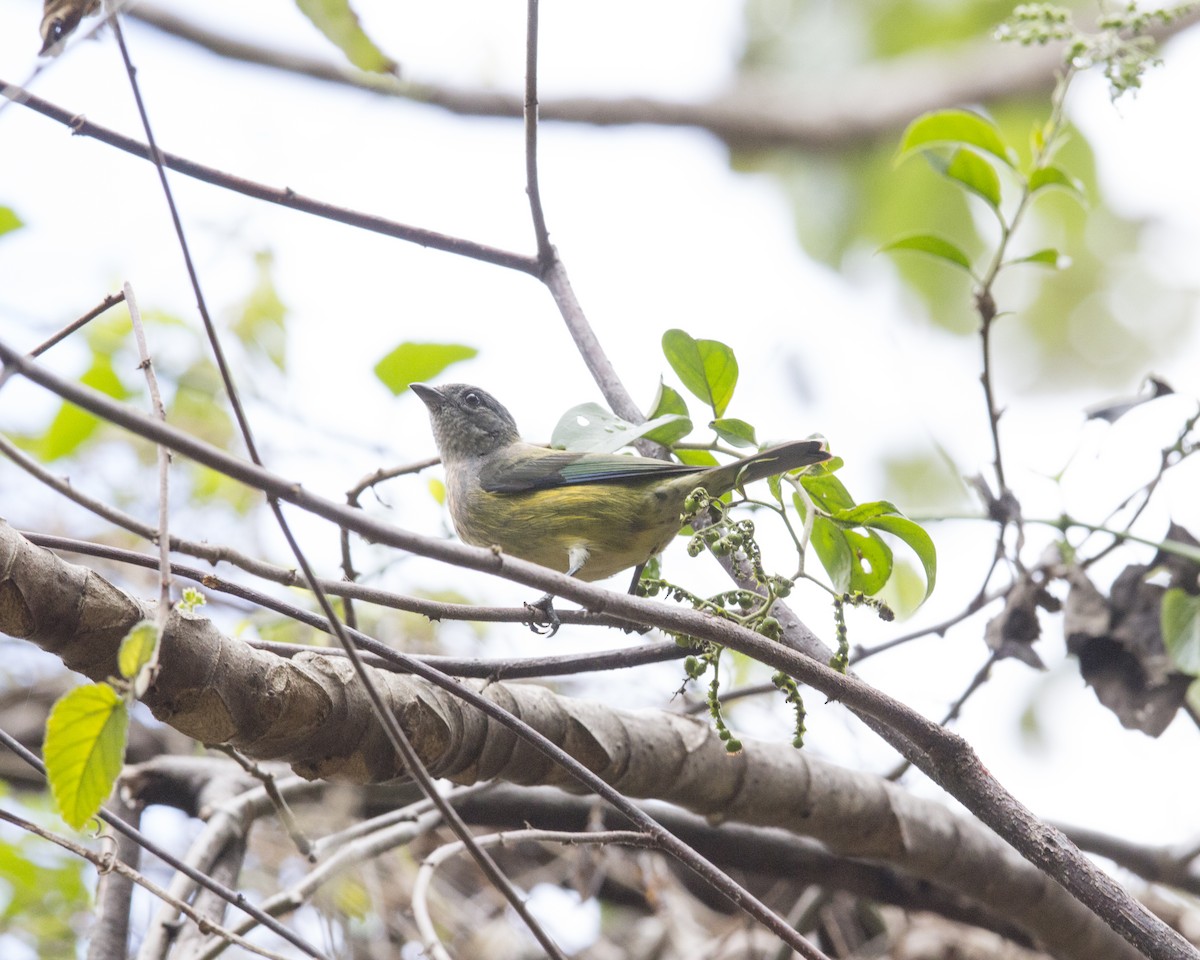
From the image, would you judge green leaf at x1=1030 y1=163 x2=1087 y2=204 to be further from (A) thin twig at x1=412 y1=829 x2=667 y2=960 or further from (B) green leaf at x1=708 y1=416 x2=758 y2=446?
(A) thin twig at x1=412 y1=829 x2=667 y2=960

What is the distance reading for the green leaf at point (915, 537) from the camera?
224 cm

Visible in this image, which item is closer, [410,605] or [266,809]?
[410,605]

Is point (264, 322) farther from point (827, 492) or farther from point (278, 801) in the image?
point (827, 492)

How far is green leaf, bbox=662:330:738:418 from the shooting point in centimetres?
238

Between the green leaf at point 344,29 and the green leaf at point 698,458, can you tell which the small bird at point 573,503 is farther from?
the green leaf at point 344,29

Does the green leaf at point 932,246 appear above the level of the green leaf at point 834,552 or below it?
above

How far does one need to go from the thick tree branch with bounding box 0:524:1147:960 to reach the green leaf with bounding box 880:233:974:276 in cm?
141

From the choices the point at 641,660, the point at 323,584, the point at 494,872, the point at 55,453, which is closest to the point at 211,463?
the point at 323,584

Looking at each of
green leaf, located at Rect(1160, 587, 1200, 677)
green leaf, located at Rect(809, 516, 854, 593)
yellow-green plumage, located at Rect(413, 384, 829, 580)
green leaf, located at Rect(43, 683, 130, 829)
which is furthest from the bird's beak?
green leaf, located at Rect(43, 683, 130, 829)

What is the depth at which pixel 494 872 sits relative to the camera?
1788 millimetres

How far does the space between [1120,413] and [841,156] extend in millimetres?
5272

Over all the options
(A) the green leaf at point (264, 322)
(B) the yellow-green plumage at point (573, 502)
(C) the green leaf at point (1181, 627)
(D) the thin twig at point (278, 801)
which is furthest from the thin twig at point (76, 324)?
(A) the green leaf at point (264, 322)

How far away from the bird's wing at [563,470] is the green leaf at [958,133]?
3.54ft

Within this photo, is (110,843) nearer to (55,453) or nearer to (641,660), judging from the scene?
(641,660)
